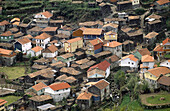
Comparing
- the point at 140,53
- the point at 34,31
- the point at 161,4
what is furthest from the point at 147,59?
the point at 34,31

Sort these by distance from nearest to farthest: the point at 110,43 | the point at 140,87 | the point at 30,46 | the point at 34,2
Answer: the point at 140,87 → the point at 110,43 → the point at 30,46 → the point at 34,2

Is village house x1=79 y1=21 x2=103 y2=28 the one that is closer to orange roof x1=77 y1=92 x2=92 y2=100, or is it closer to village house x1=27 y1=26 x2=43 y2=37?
village house x1=27 y1=26 x2=43 y2=37

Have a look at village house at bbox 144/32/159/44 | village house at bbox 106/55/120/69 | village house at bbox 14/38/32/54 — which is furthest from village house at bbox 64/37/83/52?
village house at bbox 144/32/159/44

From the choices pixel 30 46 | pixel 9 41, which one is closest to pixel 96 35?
pixel 30 46

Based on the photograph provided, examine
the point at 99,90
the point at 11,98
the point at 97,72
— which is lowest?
the point at 11,98

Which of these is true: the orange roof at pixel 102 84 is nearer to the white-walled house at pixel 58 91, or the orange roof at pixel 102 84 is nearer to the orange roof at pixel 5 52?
the white-walled house at pixel 58 91

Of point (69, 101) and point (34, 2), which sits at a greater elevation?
point (34, 2)

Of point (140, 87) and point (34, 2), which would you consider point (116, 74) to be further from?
point (34, 2)

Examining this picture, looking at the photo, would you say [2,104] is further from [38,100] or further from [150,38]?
[150,38]
